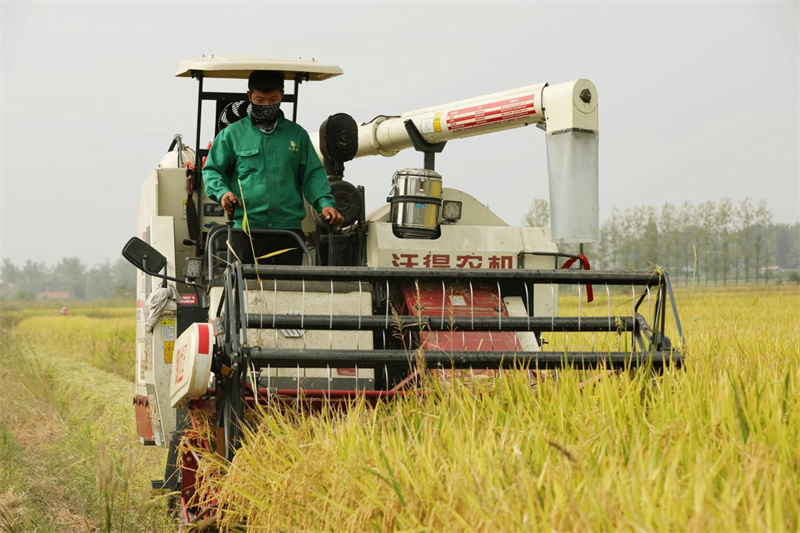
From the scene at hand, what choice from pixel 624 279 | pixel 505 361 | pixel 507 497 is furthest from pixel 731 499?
pixel 624 279

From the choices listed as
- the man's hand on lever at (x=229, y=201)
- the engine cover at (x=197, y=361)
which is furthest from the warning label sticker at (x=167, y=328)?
the engine cover at (x=197, y=361)

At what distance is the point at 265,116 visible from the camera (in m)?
6.11

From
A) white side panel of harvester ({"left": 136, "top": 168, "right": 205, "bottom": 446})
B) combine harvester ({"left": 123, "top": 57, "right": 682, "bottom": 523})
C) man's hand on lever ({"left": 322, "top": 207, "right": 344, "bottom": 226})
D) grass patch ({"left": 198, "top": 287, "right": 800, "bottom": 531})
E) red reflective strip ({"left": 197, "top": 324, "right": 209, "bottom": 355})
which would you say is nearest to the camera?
grass patch ({"left": 198, "top": 287, "right": 800, "bottom": 531})

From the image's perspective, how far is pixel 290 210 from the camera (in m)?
6.08

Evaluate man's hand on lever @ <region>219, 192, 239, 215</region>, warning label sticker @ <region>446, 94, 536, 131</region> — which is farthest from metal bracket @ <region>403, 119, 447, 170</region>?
man's hand on lever @ <region>219, 192, 239, 215</region>

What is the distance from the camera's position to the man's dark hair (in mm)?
6156

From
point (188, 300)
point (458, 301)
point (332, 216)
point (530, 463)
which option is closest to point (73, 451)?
point (188, 300)

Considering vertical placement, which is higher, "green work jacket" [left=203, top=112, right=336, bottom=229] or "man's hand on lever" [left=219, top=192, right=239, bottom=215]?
"green work jacket" [left=203, top=112, right=336, bottom=229]

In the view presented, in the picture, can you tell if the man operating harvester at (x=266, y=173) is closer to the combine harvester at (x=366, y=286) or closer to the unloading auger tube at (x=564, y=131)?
the combine harvester at (x=366, y=286)

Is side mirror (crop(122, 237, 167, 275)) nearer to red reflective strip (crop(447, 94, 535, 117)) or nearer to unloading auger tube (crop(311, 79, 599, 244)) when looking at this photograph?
unloading auger tube (crop(311, 79, 599, 244))

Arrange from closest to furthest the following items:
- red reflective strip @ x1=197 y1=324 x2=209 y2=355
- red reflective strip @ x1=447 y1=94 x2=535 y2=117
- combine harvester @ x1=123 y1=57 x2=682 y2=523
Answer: red reflective strip @ x1=197 y1=324 x2=209 y2=355 < combine harvester @ x1=123 y1=57 x2=682 y2=523 < red reflective strip @ x1=447 y1=94 x2=535 y2=117

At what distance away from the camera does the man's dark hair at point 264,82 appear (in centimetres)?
616

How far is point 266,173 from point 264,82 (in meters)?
0.60

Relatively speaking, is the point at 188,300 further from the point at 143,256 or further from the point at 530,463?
the point at 530,463
